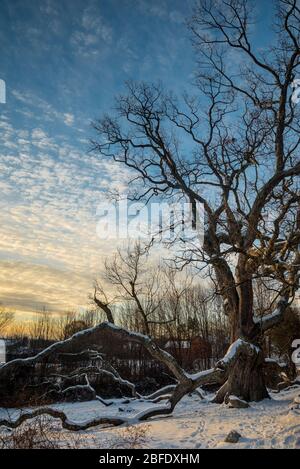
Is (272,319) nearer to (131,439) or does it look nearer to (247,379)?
(247,379)

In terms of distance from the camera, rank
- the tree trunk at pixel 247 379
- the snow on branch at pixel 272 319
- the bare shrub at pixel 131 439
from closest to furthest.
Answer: the bare shrub at pixel 131 439 < the tree trunk at pixel 247 379 < the snow on branch at pixel 272 319

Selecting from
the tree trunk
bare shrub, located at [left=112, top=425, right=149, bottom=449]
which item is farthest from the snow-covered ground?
the tree trunk

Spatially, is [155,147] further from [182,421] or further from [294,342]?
[294,342]

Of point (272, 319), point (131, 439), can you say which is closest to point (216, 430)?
point (131, 439)

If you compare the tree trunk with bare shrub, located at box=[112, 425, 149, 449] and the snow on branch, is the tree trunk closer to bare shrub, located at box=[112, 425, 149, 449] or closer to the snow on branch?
the snow on branch

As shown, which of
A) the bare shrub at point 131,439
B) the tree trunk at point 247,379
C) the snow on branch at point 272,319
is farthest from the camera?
the snow on branch at point 272,319

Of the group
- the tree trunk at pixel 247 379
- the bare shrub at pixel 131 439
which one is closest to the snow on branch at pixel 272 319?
A: the tree trunk at pixel 247 379

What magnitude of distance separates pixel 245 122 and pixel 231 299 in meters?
6.82

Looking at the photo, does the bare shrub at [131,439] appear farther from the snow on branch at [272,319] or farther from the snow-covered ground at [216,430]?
the snow on branch at [272,319]

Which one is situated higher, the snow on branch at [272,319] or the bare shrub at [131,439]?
the snow on branch at [272,319]

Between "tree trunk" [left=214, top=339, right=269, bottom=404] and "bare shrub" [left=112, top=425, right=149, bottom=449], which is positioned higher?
"tree trunk" [left=214, top=339, right=269, bottom=404]

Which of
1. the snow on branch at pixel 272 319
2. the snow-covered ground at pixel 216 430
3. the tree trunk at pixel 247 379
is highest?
the snow on branch at pixel 272 319

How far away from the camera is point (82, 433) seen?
9.95m

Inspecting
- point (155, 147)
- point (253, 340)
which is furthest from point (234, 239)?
point (155, 147)
